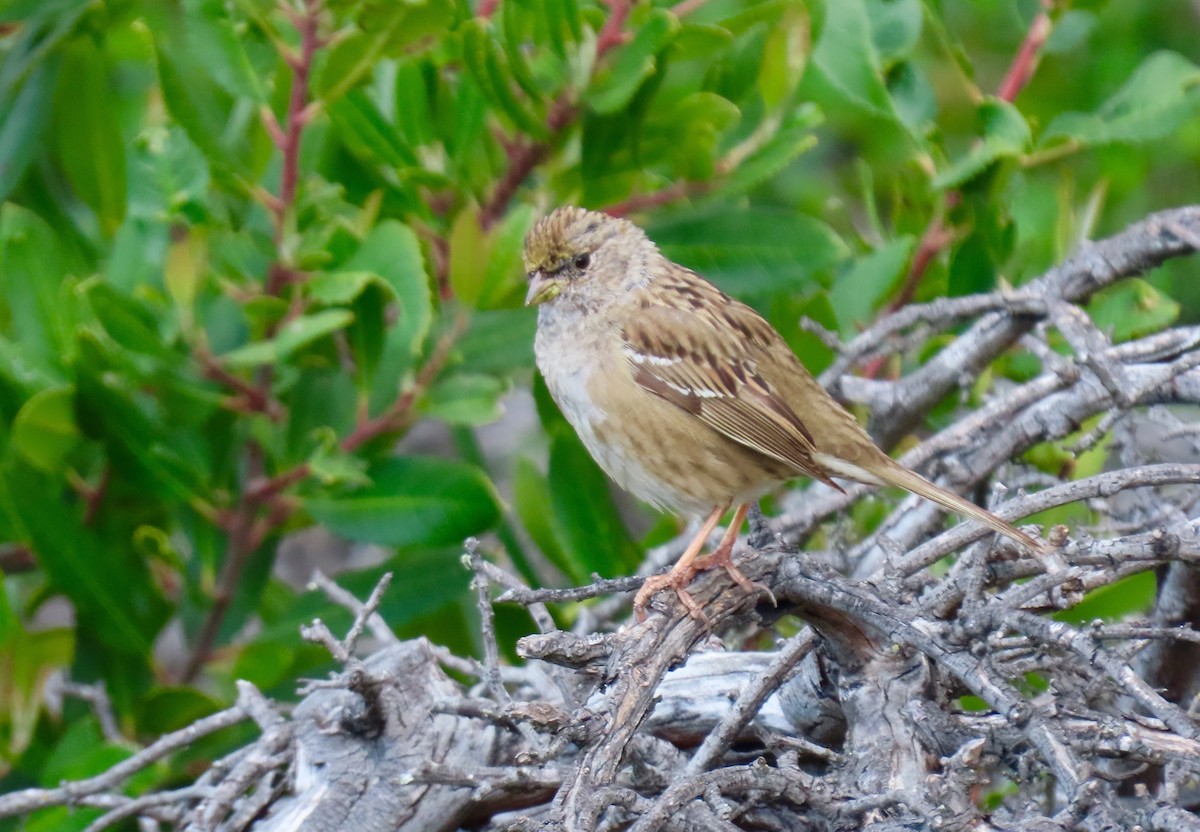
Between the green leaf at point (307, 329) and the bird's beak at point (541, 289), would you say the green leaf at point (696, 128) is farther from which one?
the green leaf at point (307, 329)

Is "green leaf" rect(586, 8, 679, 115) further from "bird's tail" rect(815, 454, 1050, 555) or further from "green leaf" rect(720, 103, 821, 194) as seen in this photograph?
"bird's tail" rect(815, 454, 1050, 555)

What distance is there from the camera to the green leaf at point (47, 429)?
375cm

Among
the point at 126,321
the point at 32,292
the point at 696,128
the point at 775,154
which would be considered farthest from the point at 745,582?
the point at 32,292

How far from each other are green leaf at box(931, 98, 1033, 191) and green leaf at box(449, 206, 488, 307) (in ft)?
4.52

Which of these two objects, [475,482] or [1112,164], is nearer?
[475,482]

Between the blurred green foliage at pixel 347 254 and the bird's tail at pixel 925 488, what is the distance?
Answer: 2.13 ft

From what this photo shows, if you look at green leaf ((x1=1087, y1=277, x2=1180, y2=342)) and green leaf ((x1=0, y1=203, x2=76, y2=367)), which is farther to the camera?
green leaf ((x1=1087, y1=277, x2=1180, y2=342))

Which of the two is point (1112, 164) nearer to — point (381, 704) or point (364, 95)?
point (364, 95)

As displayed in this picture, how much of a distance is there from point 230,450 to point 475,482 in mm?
791

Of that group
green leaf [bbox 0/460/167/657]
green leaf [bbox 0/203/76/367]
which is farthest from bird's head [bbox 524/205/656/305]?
green leaf [bbox 0/460/167/657]

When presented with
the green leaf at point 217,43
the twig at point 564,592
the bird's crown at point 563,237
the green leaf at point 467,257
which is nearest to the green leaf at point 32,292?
the green leaf at point 217,43

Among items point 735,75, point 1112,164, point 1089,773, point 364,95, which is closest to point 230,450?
point 364,95

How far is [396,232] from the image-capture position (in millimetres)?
3752

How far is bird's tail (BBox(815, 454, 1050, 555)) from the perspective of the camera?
2.69 m
